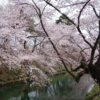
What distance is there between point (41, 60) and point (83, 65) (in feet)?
15.3

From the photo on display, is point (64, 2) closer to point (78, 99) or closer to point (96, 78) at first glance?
point (96, 78)

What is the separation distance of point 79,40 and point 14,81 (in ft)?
24.8

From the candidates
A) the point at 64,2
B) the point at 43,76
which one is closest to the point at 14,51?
the point at 43,76

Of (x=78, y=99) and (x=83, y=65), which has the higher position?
(x=83, y=65)

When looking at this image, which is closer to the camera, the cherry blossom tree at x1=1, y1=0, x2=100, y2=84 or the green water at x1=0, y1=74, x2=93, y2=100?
the cherry blossom tree at x1=1, y1=0, x2=100, y2=84

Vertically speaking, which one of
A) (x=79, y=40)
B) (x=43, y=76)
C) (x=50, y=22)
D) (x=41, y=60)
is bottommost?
(x=43, y=76)

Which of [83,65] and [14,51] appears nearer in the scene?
[83,65]

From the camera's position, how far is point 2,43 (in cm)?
651

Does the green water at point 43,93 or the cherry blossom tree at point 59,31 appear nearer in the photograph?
the cherry blossom tree at point 59,31

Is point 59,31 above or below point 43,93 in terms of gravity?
→ above

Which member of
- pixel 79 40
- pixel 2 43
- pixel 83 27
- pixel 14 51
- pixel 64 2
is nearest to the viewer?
pixel 64 2

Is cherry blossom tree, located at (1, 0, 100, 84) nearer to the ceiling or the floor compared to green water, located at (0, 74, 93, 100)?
nearer to the ceiling

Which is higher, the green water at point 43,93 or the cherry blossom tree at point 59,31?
the cherry blossom tree at point 59,31

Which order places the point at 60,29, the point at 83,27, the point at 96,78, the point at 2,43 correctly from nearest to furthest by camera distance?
the point at 96,78, the point at 83,27, the point at 2,43, the point at 60,29
